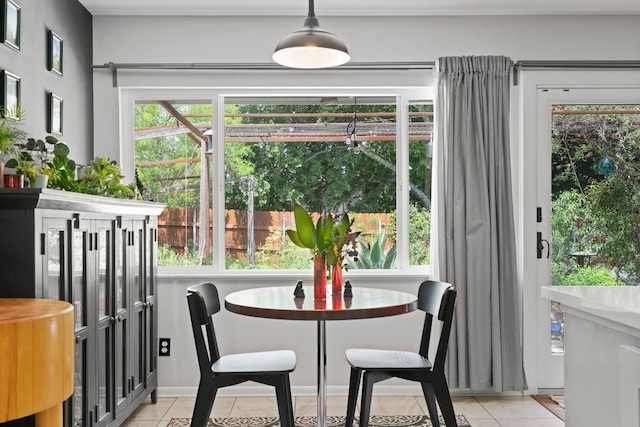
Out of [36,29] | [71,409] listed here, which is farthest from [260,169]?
[71,409]

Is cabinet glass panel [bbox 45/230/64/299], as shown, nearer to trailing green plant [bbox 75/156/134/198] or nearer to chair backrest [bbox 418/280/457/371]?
trailing green plant [bbox 75/156/134/198]

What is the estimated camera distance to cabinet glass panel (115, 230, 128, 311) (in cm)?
310

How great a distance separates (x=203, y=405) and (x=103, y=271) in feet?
2.71

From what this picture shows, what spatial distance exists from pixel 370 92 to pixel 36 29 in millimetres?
2059

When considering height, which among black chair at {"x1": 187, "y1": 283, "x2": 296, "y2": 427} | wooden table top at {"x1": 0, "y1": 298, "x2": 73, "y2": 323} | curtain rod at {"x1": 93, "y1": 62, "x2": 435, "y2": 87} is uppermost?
curtain rod at {"x1": 93, "y1": 62, "x2": 435, "y2": 87}

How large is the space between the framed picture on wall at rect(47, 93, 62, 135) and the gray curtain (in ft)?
7.51

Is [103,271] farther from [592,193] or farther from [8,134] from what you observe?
[592,193]

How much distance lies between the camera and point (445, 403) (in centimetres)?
267

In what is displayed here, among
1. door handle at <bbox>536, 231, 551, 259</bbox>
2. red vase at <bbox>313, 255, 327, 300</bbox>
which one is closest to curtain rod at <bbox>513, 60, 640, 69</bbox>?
door handle at <bbox>536, 231, 551, 259</bbox>

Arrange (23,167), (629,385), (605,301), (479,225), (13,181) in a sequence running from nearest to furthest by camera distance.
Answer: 1. (629,385)
2. (605,301)
3. (13,181)
4. (23,167)
5. (479,225)

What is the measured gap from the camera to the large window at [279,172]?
413cm

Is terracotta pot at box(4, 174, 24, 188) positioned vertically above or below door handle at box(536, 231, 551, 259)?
above

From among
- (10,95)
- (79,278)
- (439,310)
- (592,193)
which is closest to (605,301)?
(439,310)

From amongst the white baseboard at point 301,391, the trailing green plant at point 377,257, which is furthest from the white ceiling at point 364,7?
the white baseboard at point 301,391
